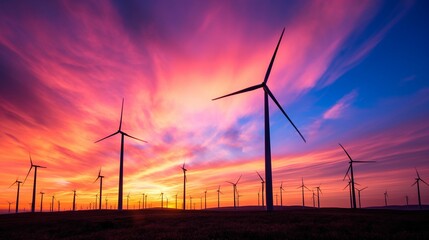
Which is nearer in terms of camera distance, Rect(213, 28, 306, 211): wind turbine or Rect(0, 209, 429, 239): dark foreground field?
Rect(0, 209, 429, 239): dark foreground field

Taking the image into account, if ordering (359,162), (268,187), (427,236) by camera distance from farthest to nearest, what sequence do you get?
(359,162), (268,187), (427,236)

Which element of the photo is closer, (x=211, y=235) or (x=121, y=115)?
(x=211, y=235)

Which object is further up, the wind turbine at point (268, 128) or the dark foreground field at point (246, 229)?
the wind turbine at point (268, 128)

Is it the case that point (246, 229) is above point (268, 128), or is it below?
below

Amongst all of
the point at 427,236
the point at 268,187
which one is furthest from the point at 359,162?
the point at 427,236

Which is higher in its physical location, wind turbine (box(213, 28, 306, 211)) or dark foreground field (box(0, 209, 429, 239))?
wind turbine (box(213, 28, 306, 211))

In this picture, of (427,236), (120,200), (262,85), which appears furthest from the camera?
(120,200)

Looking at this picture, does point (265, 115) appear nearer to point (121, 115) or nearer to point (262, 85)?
point (262, 85)

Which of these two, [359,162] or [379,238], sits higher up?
[359,162]

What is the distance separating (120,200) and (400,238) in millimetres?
91058

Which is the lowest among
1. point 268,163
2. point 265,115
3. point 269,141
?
point 268,163

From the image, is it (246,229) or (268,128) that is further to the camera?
(268,128)

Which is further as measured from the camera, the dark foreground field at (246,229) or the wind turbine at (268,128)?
the wind turbine at (268,128)

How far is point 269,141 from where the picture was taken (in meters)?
61.1
